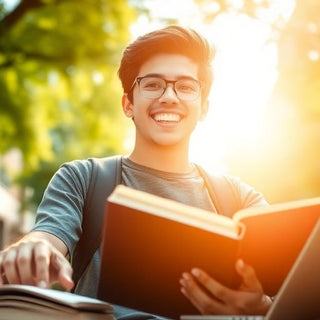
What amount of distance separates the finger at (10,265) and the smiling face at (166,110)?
0.84m

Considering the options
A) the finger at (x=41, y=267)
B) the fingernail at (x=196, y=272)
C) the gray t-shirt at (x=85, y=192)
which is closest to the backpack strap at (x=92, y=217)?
the gray t-shirt at (x=85, y=192)

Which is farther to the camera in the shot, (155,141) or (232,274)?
(155,141)

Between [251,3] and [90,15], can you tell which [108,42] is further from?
[251,3]

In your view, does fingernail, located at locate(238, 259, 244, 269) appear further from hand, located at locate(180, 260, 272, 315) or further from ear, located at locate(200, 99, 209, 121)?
ear, located at locate(200, 99, 209, 121)

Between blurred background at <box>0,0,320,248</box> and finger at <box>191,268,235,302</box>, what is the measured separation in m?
1.13

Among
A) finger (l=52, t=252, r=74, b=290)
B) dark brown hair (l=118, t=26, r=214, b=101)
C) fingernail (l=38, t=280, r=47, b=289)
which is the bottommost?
fingernail (l=38, t=280, r=47, b=289)

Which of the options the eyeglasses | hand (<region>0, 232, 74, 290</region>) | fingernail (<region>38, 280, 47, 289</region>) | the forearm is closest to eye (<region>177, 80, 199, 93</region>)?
the eyeglasses

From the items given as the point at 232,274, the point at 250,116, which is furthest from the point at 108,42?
the point at 232,274

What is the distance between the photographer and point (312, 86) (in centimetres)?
783

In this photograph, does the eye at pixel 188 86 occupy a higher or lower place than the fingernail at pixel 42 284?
higher

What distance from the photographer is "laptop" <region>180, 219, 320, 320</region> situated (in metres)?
1.77

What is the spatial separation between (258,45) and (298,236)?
5.74 meters

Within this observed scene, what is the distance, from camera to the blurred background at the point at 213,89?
753 cm

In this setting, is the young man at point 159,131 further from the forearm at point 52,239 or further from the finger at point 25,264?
the finger at point 25,264
